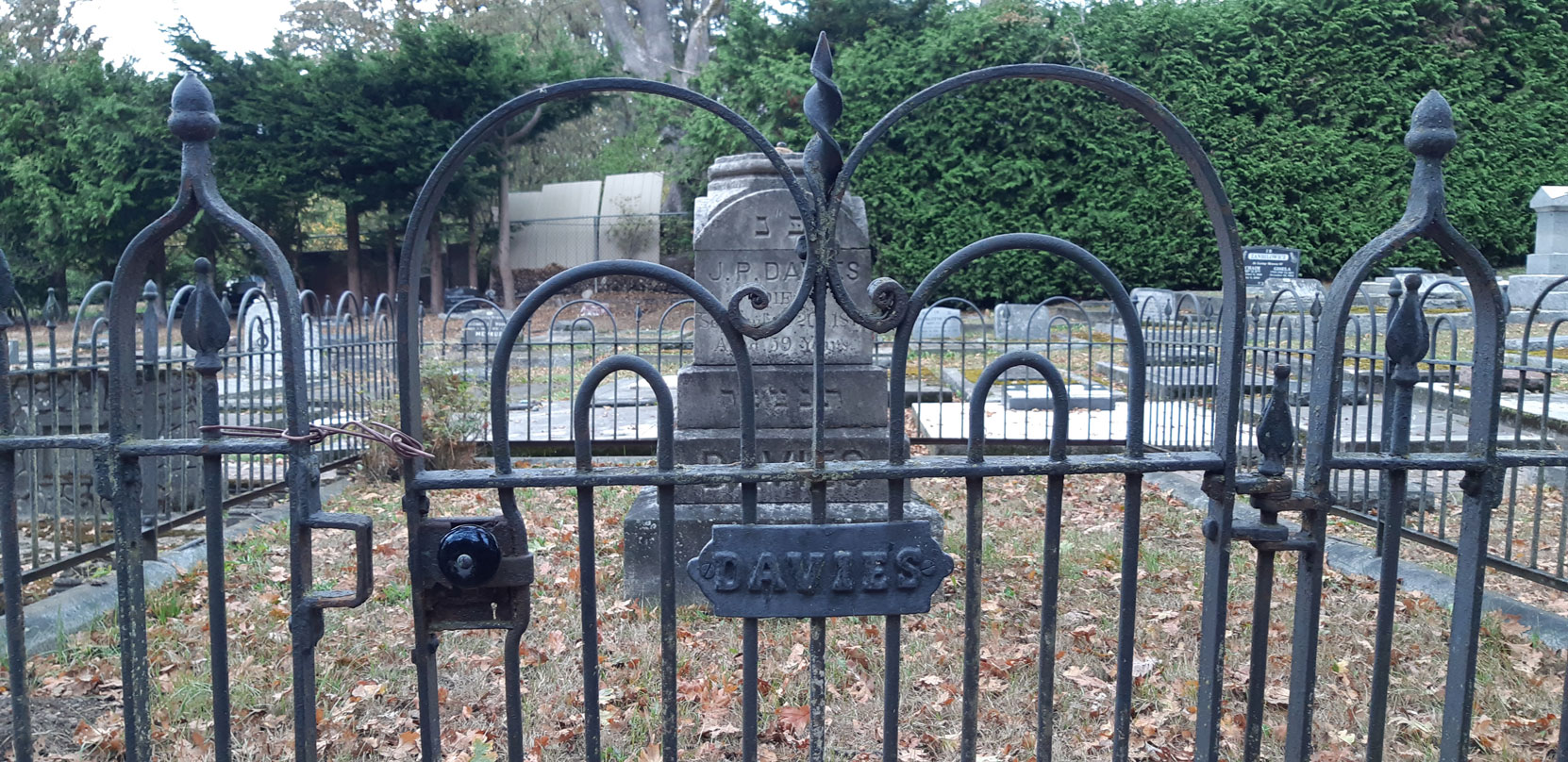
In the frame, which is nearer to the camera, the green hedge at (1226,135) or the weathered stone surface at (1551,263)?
the weathered stone surface at (1551,263)

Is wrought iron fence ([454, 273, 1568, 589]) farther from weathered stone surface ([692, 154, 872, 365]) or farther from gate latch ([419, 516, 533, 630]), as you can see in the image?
gate latch ([419, 516, 533, 630])

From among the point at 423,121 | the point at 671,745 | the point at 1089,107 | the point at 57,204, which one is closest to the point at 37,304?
the point at 57,204

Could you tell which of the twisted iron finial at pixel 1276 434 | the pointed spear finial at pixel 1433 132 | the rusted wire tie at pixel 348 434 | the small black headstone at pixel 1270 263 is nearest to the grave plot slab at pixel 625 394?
the rusted wire tie at pixel 348 434

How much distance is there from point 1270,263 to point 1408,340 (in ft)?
50.0

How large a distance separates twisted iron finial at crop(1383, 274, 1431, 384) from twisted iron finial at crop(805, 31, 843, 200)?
101 centimetres

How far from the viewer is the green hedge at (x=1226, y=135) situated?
1695cm

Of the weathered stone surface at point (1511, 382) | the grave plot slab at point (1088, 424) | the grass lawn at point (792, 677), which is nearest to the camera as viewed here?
the grass lawn at point (792, 677)

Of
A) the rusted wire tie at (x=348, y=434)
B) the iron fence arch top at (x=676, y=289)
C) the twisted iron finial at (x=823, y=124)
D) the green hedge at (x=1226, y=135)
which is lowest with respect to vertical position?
the rusted wire tie at (x=348, y=434)

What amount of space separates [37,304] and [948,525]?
85.4 feet

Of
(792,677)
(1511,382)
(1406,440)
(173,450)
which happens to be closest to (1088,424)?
(1511,382)

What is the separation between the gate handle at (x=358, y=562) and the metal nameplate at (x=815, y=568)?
1.82 feet

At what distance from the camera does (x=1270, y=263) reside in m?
15.2

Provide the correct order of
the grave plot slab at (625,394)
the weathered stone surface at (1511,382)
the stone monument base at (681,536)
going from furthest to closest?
the grave plot slab at (625,394) → the weathered stone surface at (1511,382) → the stone monument base at (681,536)

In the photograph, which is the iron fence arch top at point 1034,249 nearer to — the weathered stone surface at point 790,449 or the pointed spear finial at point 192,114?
the pointed spear finial at point 192,114
